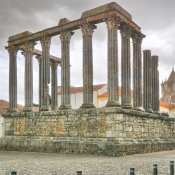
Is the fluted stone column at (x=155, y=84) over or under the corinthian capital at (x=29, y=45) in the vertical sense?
under

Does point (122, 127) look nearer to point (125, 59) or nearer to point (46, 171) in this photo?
point (125, 59)

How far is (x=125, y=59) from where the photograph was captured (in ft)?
76.7

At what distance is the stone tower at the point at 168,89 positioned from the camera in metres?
91.6

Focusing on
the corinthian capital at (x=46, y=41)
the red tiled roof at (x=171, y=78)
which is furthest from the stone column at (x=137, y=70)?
the red tiled roof at (x=171, y=78)

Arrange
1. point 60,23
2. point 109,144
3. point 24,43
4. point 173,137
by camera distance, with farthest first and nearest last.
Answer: point 173,137 → point 24,43 → point 60,23 → point 109,144

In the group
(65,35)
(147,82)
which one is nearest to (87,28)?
(65,35)

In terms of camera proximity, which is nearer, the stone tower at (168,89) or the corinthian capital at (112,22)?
the corinthian capital at (112,22)

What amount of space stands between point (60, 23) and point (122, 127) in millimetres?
8505

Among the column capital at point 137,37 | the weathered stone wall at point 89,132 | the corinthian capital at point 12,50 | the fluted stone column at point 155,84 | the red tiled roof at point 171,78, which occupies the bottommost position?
the weathered stone wall at point 89,132

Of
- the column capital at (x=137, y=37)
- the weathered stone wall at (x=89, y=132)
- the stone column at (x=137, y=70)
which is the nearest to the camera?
the weathered stone wall at (x=89, y=132)

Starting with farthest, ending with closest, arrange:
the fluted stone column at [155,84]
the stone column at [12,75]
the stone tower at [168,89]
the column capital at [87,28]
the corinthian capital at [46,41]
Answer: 1. the stone tower at [168,89]
2. the fluted stone column at [155,84]
3. the stone column at [12,75]
4. the corinthian capital at [46,41]
5. the column capital at [87,28]

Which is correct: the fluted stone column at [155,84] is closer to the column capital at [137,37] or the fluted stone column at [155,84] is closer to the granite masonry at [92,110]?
the granite masonry at [92,110]

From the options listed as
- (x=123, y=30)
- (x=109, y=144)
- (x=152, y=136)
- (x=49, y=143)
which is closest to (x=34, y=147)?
(x=49, y=143)

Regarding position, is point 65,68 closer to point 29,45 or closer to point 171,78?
point 29,45
